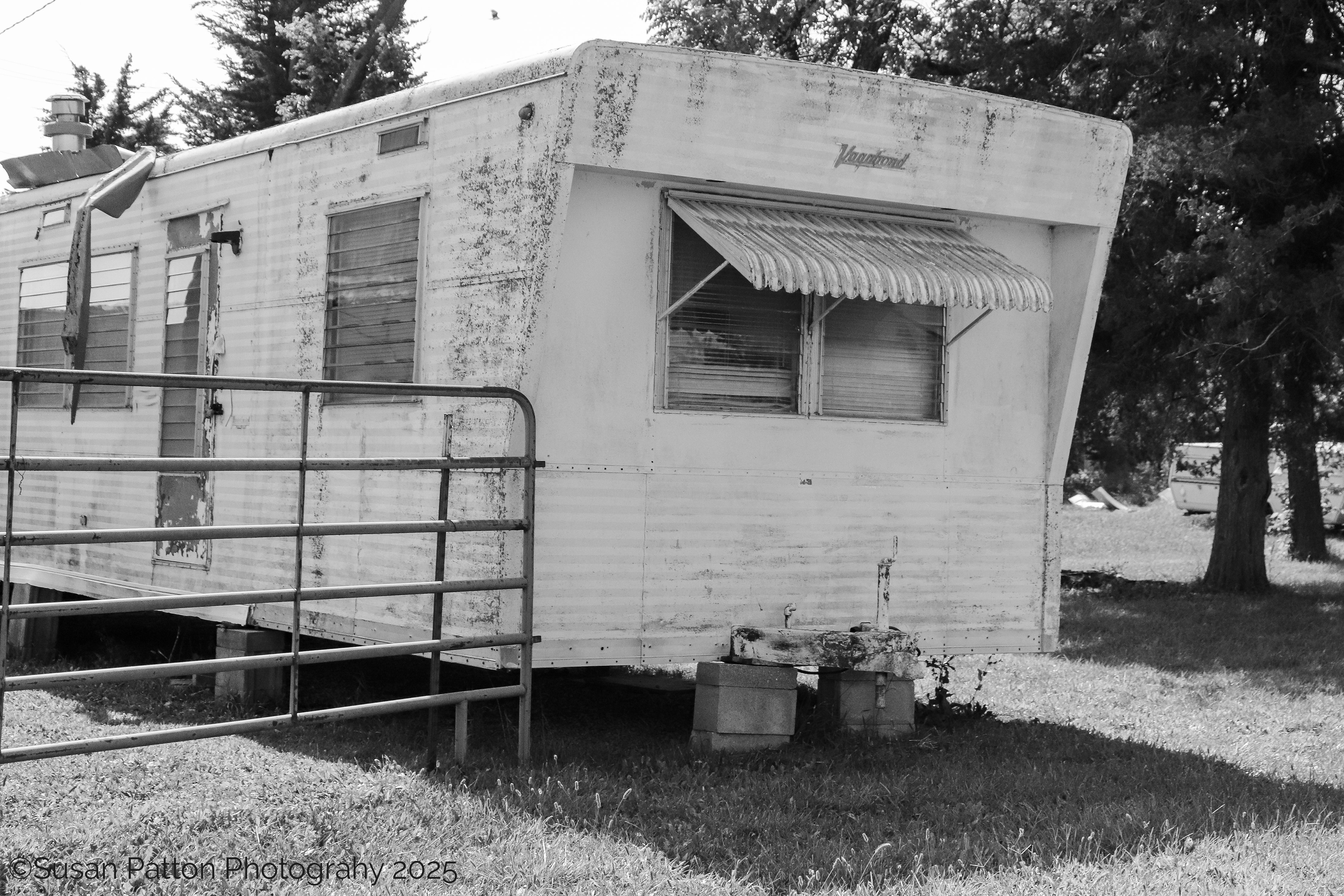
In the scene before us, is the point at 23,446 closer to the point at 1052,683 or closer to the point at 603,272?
the point at 603,272

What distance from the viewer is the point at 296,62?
2828 cm

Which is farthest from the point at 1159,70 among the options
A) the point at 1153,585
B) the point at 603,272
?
the point at 603,272

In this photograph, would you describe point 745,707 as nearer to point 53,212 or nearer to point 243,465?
point 243,465

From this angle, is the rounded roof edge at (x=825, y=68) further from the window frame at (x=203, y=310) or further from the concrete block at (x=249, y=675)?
the concrete block at (x=249, y=675)

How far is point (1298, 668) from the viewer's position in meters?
10.8

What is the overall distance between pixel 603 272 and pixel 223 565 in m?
2.81

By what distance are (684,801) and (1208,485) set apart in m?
27.3

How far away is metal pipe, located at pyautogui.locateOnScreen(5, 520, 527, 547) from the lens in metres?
4.81

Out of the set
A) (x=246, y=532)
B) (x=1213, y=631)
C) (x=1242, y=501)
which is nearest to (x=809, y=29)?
(x=1242, y=501)

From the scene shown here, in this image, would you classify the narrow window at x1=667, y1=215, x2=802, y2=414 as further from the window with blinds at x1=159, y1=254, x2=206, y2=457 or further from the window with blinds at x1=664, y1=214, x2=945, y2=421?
the window with blinds at x1=159, y1=254, x2=206, y2=457

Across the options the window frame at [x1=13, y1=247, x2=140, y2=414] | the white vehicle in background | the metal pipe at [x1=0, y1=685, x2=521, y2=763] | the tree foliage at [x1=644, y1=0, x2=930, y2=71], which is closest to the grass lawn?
the metal pipe at [x1=0, y1=685, x2=521, y2=763]

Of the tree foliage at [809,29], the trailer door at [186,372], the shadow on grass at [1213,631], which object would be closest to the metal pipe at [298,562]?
the trailer door at [186,372]

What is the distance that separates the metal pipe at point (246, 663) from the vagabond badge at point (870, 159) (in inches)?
110

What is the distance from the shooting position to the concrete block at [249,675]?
760cm
